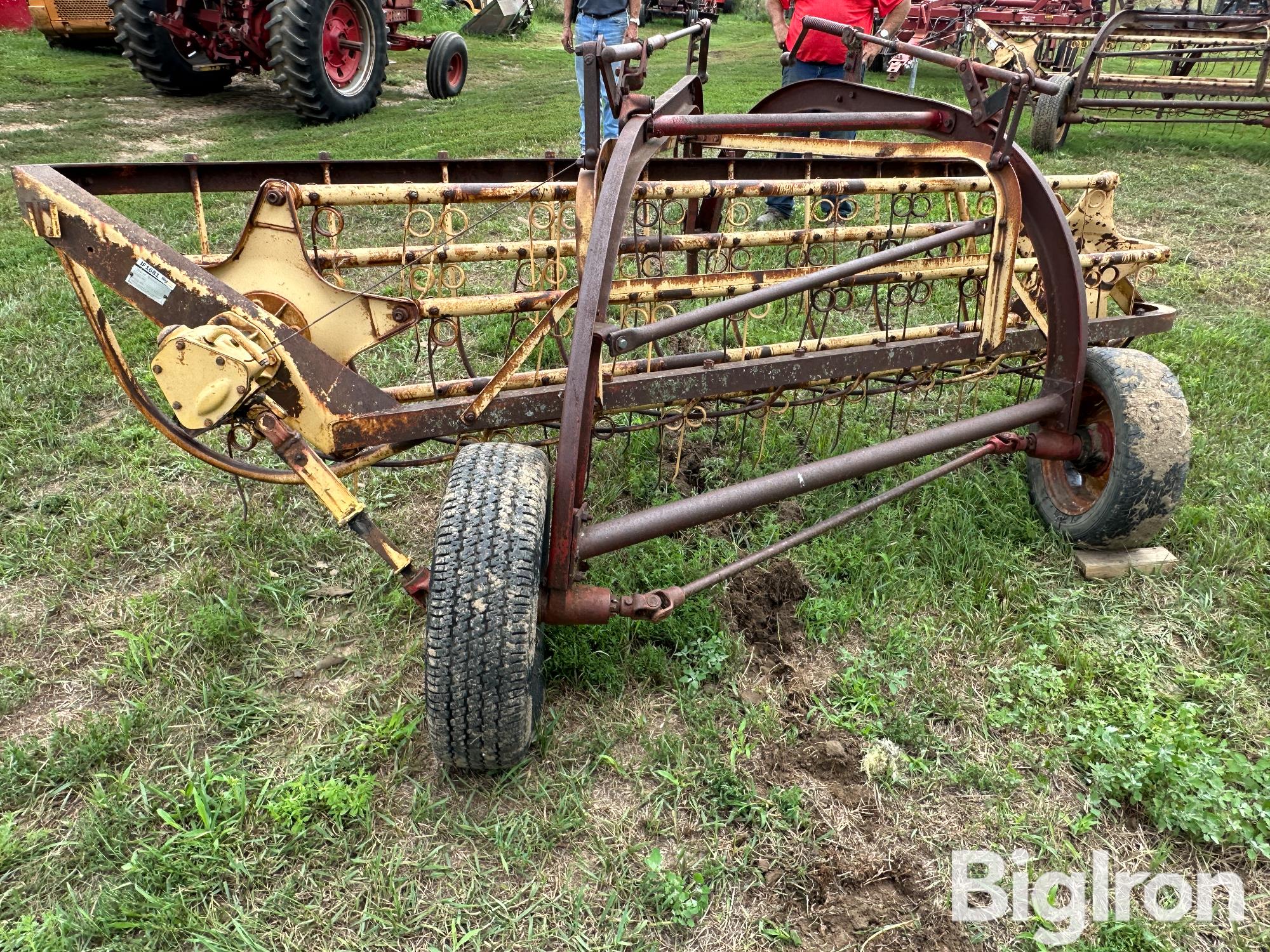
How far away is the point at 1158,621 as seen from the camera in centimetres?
295

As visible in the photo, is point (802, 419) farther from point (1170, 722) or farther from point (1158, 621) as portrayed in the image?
point (1170, 722)

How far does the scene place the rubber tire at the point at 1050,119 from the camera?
8.61 m

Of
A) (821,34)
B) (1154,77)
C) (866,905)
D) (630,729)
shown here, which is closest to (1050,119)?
(1154,77)

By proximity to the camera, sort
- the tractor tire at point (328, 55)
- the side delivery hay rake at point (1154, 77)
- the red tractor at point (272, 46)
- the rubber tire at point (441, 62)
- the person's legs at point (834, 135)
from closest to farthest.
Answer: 1. the person's legs at point (834, 135)
2. the side delivery hay rake at point (1154, 77)
3. the tractor tire at point (328, 55)
4. the red tractor at point (272, 46)
5. the rubber tire at point (441, 62)

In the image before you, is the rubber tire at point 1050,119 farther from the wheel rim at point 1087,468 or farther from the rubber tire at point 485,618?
the rubber tire at point 485,618

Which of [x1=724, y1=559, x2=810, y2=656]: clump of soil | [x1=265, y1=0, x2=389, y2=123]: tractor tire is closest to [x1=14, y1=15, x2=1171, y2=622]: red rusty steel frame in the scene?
[x1=724, y1=559, x2=810, y2=656]: clump of soil

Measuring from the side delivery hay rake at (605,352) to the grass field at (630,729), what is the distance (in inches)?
9.9

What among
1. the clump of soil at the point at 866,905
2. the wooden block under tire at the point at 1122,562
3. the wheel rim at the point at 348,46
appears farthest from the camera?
the wheel rim at the point at 348,46

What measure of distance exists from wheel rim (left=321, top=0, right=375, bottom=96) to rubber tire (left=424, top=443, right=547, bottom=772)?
918 centimetres

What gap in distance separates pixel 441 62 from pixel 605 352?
29.1 ft

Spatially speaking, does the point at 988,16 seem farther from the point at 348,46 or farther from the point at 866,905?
the point at 866,905

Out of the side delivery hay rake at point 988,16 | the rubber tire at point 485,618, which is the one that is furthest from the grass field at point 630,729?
the side delivery hay rake at point 988,16

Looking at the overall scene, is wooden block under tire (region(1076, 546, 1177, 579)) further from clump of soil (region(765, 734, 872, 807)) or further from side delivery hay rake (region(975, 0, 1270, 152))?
side delivery hay rake (region(975, 0, 1270, 152))

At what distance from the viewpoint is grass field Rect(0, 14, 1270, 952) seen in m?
2.03
